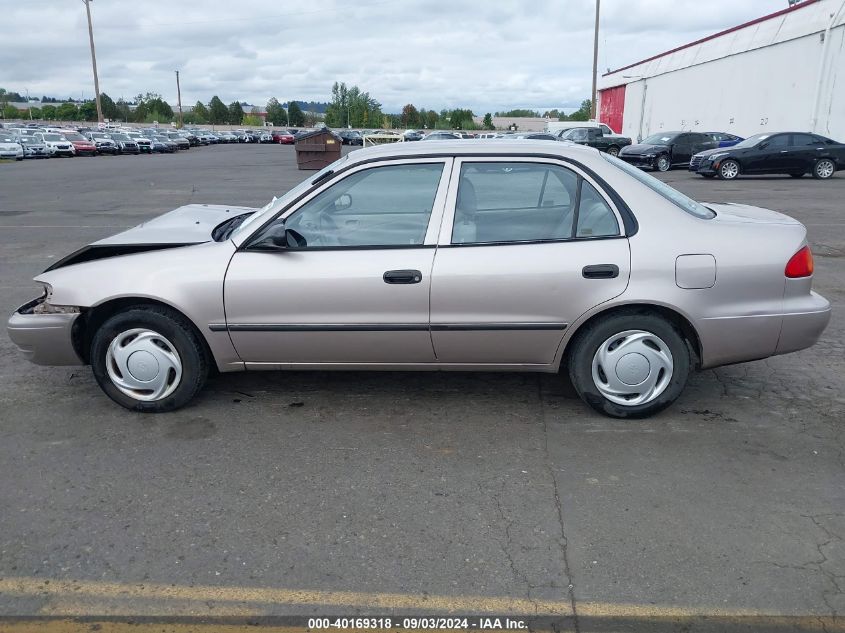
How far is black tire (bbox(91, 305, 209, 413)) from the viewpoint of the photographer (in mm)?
4207

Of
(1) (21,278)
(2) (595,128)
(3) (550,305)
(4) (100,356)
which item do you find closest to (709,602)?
(3) (550,305)

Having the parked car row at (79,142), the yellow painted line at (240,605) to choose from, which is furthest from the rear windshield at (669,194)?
the parked car row at (79,142)

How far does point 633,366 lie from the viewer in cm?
414

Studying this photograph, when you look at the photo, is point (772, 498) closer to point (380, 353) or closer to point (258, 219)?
point (380, 353)

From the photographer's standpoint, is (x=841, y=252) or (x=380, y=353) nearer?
(x=380, y=353)

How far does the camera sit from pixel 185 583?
9.36 ft

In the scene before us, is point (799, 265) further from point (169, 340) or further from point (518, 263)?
point (169, 340)

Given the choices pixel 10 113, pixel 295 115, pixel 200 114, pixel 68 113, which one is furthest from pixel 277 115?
pixel 10 113

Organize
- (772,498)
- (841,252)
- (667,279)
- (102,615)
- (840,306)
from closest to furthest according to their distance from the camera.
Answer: (102,615) → (772,498) → (667,279) → (840,306) → (841,252)

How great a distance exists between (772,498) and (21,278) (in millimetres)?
7924

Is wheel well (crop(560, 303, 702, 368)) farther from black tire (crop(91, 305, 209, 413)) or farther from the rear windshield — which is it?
black tire (crop(91, 305, 209, 413))

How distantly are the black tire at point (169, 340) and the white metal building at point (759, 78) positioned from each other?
27.4 meters

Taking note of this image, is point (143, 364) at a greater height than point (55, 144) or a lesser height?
greater

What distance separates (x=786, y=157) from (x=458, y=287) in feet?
69.4
